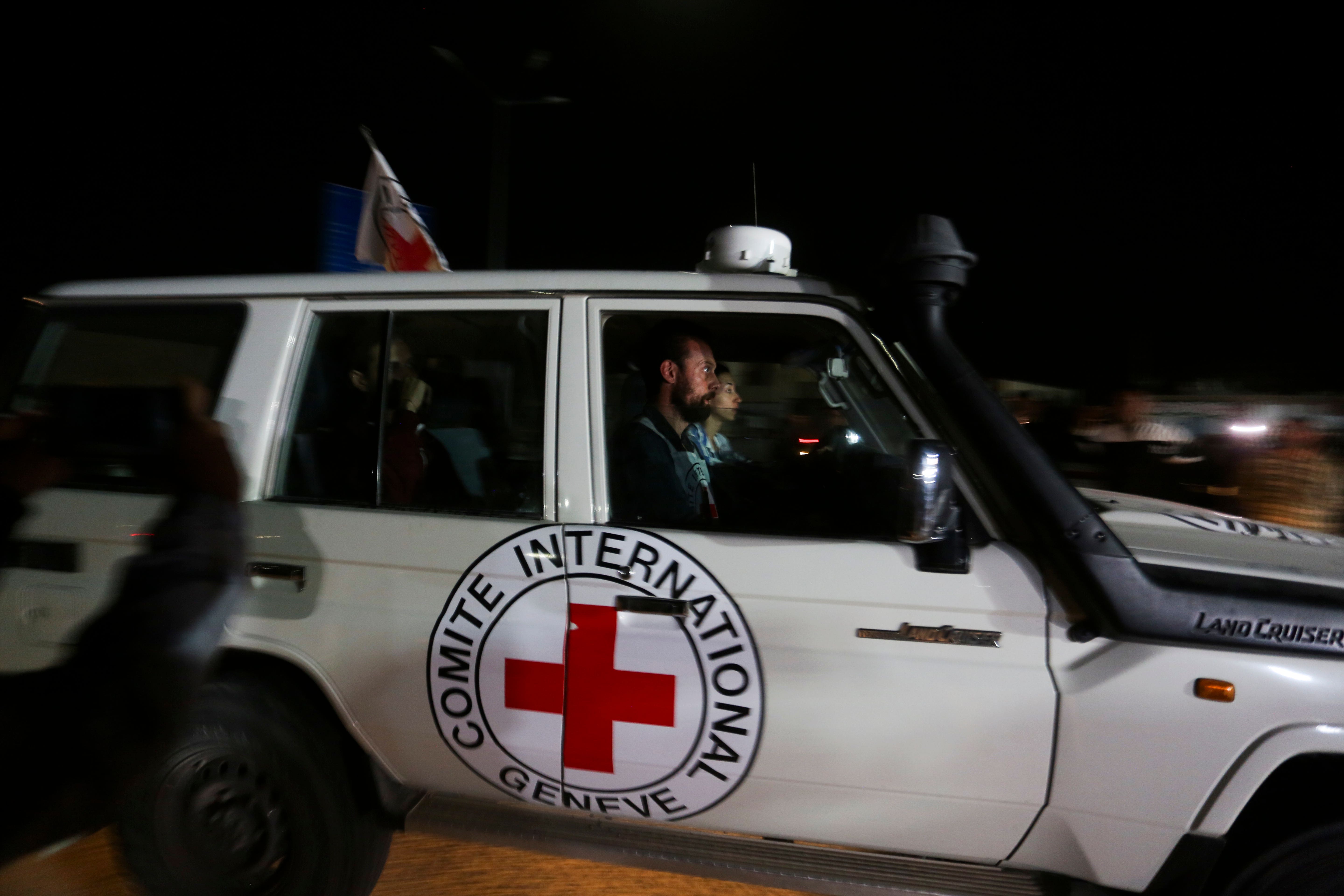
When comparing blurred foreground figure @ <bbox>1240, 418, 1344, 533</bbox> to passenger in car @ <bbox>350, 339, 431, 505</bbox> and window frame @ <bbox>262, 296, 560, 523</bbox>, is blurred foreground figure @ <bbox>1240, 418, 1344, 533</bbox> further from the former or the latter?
passenger in car @ <bbox>350, 339, 431, 505</bbox>

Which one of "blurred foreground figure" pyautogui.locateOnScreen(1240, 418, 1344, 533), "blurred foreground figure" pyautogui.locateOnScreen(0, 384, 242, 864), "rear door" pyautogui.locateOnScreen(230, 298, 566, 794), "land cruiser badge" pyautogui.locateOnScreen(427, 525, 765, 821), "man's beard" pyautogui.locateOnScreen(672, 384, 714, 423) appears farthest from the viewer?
"blurred foreground figure" pyautogui.locateOnScreen(1240, 418, 1344, 533)

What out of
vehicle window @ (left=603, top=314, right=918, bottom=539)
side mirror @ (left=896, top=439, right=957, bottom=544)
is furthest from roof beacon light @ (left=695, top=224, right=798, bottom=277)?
side mirror @ (left=896, top=439, right=957, bottom=544)

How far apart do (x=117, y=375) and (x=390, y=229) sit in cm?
148

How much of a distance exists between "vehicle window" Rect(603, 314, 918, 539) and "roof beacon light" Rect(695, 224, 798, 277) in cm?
18

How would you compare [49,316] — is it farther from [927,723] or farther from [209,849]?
[927,723]

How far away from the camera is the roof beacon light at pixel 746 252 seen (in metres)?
2.31

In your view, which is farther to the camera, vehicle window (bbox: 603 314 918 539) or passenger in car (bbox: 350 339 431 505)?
passenger in car (bbox: 350 339 431 505)

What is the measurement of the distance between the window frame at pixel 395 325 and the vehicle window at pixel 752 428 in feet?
0.48

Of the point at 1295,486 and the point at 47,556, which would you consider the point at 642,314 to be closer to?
the point at 47,556

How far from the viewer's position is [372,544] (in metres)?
2.15

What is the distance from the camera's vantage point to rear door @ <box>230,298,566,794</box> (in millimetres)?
2053

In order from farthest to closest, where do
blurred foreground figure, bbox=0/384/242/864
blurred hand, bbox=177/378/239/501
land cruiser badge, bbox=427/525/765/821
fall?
land cruiser badge, bbox=427/525/765/821
blurred hand, bbox=177/378/239/501
blurred foreground figure, bbox=0/384/242/864

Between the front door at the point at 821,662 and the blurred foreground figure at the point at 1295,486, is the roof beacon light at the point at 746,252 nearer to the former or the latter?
the front door at the point at 821,662

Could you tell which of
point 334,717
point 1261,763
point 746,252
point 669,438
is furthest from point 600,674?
point 1261,763
